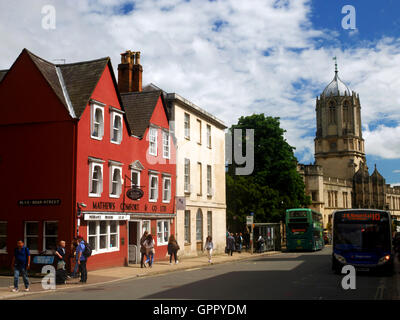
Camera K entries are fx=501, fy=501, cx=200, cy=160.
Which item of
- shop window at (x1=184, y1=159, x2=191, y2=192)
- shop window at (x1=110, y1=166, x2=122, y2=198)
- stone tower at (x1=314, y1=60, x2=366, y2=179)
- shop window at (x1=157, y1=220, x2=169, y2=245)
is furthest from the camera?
stone tower at (x1=314, y1=60, x2=366, y2=179)

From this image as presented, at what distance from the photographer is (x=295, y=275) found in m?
20.9

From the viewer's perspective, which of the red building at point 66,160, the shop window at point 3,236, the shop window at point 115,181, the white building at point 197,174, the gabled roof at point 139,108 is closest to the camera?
the red building at point 66,160

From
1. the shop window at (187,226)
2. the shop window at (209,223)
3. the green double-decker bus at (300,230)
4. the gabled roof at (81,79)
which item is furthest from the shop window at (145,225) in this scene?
the green double-decker bus at (300,230)

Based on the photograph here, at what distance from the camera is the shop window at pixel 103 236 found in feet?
78.3

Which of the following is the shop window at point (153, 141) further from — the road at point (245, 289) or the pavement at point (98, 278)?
the road at point (245, 289)

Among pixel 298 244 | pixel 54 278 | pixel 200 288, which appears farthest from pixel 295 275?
pixel 298 244

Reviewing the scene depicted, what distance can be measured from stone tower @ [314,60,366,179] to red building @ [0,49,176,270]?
94982mm

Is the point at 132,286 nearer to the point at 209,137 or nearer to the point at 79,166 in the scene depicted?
the point at 79,166

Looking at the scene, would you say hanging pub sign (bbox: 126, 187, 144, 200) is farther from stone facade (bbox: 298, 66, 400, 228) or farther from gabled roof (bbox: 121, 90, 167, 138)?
stone facade (bbox: 298, 66, 400, 228)

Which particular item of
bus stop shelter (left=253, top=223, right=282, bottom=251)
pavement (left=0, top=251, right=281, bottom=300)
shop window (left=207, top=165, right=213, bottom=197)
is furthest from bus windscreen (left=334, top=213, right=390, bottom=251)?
bus stop shelter (left=253, top=223, right=282, bottom=251)

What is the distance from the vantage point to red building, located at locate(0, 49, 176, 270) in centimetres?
2289

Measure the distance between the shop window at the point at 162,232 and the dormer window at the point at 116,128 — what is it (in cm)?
689

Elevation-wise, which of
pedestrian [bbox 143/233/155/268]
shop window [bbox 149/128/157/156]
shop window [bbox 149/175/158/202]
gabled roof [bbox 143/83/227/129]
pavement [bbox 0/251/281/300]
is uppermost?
gabled roof [bbox 143/83/227/129]

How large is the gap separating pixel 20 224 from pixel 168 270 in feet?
24.0
